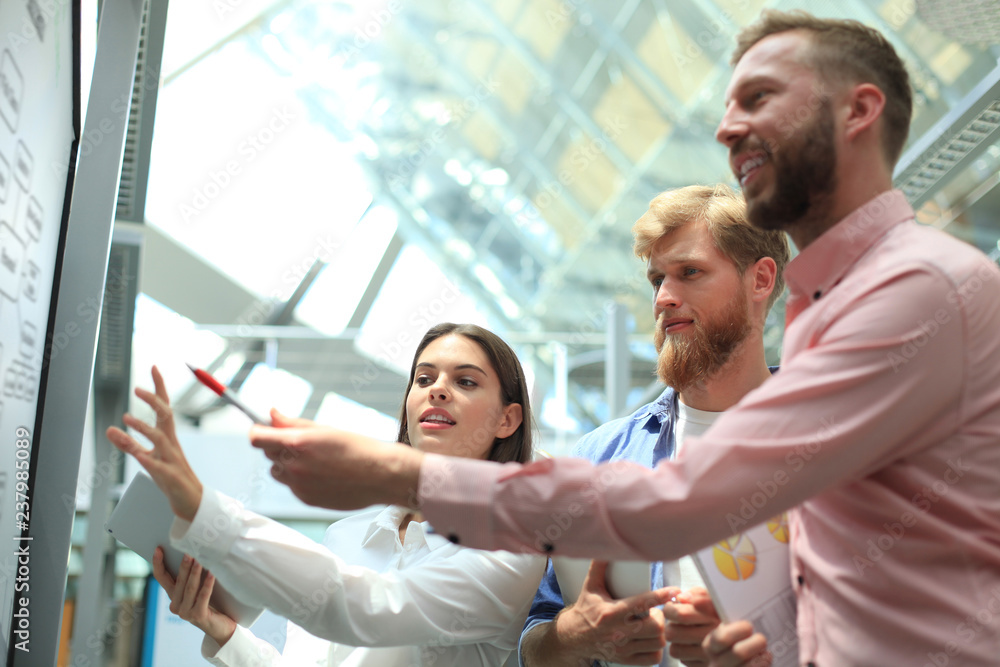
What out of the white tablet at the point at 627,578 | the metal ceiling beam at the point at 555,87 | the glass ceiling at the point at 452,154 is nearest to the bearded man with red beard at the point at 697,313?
the white tablet at the point at 627,578

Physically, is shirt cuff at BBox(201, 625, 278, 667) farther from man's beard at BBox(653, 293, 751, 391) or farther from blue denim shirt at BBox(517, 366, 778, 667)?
man's beard at BBox(653, 293, 751, 391)

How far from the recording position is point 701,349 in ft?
6.10

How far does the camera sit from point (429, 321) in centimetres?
919

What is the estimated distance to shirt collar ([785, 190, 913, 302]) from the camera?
3.53 feet

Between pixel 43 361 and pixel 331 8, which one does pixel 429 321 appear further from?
pixel 43 361

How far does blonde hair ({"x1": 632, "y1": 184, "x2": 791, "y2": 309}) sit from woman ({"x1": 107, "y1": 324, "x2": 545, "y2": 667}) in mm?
436

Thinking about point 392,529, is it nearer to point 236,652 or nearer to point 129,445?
point 236,652

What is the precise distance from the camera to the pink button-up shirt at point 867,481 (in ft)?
3.04

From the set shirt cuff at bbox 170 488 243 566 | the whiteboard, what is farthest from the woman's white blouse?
the whiteboard

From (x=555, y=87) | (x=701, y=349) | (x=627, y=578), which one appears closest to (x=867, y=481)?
(x=627, y=578)

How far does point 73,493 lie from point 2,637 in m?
0.27

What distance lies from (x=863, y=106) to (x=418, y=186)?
29.7 ft

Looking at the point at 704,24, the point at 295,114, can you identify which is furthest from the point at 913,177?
the point at 295,114

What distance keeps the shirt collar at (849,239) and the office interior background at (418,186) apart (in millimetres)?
3303
